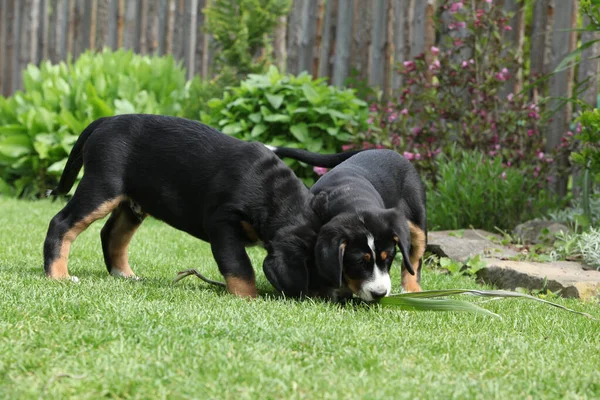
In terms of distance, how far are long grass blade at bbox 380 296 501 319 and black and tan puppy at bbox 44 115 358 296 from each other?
0.46 m

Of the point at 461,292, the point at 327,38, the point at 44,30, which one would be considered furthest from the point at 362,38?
the point at 44,30

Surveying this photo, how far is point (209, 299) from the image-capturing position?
13.1 feet

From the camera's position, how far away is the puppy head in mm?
3875

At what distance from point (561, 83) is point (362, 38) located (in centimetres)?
276

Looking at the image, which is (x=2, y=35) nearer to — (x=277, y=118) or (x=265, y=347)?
(x=277, y=118)

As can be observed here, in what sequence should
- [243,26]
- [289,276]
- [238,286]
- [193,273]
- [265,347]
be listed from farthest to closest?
[243,26], [193,273], [238,286], [289,276], [265,347]

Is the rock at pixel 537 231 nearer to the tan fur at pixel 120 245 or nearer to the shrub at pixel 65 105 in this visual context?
the tan fur at pixel 120 245

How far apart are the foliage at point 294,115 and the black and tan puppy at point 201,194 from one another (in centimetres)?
357

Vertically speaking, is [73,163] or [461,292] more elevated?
[73,163]

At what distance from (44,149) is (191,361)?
23.7 feet

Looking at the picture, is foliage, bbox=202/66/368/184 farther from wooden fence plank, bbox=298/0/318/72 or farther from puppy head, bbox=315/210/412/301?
puppy head, bbox=315/210/412/301

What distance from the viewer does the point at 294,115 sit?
8.46 m

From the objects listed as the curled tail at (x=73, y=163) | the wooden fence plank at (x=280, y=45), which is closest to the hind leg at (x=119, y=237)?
the curled tail at (x=73, y=163)

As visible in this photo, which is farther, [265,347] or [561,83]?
[561,83]
